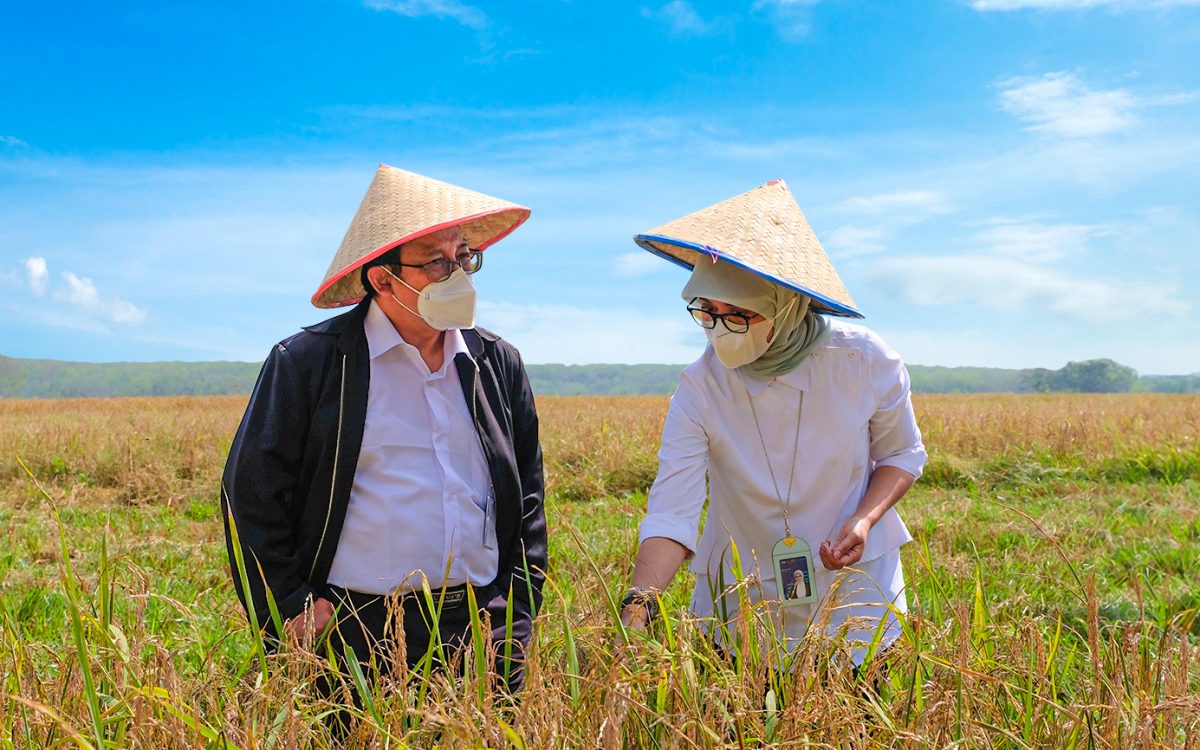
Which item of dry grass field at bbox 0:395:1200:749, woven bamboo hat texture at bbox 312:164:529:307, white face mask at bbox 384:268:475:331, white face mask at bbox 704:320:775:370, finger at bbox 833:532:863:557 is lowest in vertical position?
dry grass field at bbox 0:395:1200:749

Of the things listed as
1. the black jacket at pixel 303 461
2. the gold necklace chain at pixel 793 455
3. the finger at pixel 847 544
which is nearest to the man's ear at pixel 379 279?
the black jacket at pixel 303 461

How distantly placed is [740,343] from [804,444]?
0.36 meters

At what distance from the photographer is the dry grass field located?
4.93 ft

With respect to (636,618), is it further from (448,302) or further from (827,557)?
(448,302)

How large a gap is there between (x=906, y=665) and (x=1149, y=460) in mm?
8904

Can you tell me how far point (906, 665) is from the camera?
187 cm

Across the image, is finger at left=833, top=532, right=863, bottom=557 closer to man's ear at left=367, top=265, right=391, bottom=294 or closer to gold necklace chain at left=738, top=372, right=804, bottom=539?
gold necklace chain at left=738, top=372, right=804, bottom=539

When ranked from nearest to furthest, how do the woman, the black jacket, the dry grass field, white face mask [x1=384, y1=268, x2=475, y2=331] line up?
the dry grass field → the woman → the black jacket → white face mask [x1=384, y1=268, x2=475, y2=331]

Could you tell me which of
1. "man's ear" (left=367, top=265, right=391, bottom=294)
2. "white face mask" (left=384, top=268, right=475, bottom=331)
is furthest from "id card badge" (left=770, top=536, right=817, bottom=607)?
"man's ear" (left=367, top=265, right=391, bottom=294)

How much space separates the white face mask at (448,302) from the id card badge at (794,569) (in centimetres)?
109

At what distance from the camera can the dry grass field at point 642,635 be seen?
1.50 meters

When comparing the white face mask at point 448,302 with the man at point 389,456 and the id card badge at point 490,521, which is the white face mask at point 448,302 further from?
the id card badge at point 490,521

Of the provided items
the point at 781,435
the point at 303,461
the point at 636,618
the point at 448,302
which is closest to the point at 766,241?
the point at 781,435

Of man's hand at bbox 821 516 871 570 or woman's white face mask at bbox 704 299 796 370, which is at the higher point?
woman's white face mask at bbox 704 299 796 370
